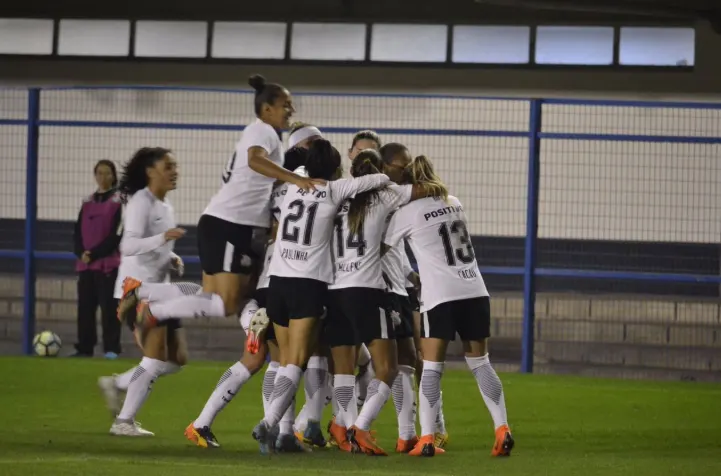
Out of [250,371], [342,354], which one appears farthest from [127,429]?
[342,354]

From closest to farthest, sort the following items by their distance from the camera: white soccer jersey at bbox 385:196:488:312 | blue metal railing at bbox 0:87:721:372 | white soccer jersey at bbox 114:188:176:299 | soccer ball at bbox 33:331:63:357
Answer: white soccer jersey at bbox 385:196:488:312 < white soccer jersey at bbox 114:188:176:299 < blue metal railing at bbox 0:87:721:372 < soccer ball at bbox 33:331:63:357

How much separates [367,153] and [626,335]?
9.16m

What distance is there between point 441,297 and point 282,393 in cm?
101

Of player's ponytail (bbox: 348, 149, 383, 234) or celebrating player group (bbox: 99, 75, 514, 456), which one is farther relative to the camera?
player's ponytail (bbox: 348, 149, 383, 234)

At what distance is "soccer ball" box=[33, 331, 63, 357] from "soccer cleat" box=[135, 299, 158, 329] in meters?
5.90

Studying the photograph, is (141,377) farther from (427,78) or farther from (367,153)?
(427,78)

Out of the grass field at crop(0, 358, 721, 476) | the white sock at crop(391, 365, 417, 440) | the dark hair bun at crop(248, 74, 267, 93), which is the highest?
the dark hair bun at crop(248, 74, 267, 93)

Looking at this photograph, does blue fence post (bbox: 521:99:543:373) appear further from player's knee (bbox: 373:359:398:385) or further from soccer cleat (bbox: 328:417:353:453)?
player's knee (bbox: 373:359:398:385)

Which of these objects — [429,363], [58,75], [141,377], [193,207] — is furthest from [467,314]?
[58,75]

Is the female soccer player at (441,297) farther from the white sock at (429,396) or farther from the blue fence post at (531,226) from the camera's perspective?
the blue fence post at (531,226)

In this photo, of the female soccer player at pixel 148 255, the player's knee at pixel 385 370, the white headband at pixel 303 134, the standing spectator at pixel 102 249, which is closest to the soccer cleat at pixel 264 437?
the player's knee at pixel 385 370

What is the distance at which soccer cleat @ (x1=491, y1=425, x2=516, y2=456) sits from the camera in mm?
8016

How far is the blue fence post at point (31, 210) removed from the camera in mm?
14805

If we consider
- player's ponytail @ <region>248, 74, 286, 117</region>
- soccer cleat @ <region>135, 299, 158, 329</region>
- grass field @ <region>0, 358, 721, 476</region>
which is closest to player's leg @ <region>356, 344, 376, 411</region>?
grass field @ <region>0, 358, 721, 476</region>
